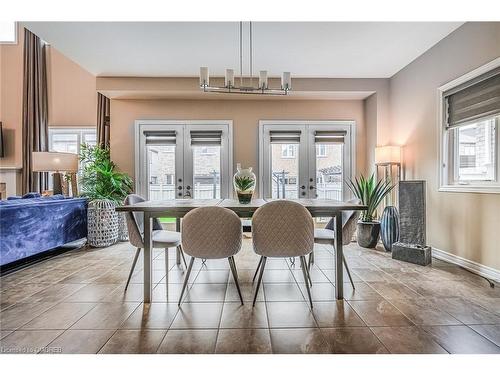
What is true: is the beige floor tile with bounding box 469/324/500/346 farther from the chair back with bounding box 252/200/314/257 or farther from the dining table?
the chair back with bounding box 252/200/314/257

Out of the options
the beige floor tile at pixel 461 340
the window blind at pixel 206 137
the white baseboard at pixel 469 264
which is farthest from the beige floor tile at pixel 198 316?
the window blind at pixel 206 137

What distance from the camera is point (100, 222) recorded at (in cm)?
441

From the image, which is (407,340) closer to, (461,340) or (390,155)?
(461,340)

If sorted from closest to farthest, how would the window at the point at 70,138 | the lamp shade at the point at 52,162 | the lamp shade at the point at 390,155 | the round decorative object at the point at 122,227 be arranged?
the lamp shade at the point at 390,155 → the lamp shade at the point at 52,162 → the round decorative object at the point at 122,227 → the window at the point at 70,138

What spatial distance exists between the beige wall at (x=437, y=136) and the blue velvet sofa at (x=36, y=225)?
17.1 feet

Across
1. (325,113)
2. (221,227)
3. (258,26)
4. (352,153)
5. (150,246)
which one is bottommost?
(150,246)

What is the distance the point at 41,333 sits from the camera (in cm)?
194

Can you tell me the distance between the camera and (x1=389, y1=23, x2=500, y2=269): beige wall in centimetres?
301

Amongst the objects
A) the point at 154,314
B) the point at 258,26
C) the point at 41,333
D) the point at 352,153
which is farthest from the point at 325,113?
the point at 41,333

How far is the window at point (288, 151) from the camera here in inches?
211

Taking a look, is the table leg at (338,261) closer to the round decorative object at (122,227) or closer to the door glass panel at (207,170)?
the door glass panel at (207,170)

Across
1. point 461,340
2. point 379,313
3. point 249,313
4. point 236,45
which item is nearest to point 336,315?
point 379,313

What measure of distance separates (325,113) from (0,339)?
5296mm

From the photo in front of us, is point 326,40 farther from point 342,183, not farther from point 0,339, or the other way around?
point 0,339
